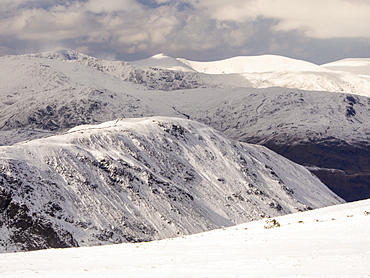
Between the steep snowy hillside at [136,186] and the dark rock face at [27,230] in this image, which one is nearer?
the dark rock face at [27,230]

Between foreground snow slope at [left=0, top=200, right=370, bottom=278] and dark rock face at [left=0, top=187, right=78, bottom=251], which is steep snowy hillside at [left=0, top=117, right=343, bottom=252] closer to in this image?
dark rock face at [left=0, top=187, right=78, bottom=251]

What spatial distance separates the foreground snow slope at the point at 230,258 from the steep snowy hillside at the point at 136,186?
56.3 metres

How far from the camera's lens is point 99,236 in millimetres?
101938

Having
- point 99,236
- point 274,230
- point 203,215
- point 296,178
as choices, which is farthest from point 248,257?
point 296,178

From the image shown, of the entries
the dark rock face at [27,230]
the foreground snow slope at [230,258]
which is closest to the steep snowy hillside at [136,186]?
the dark rock face at [27,230]

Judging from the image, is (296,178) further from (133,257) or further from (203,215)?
(133,257)

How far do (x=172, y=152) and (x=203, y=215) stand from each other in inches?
1056

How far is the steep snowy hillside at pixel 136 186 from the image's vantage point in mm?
101125

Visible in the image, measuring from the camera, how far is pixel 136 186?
4796 inches

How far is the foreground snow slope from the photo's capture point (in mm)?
28109

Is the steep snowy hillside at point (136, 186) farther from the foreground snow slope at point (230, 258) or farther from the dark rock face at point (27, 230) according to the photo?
the foreground snow slope at point (230, 258)

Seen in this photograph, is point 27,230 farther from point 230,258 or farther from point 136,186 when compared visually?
point 230,258

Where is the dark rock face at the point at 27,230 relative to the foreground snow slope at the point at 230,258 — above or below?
below

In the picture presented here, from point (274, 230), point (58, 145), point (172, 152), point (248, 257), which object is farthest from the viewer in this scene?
point (172, 152)
